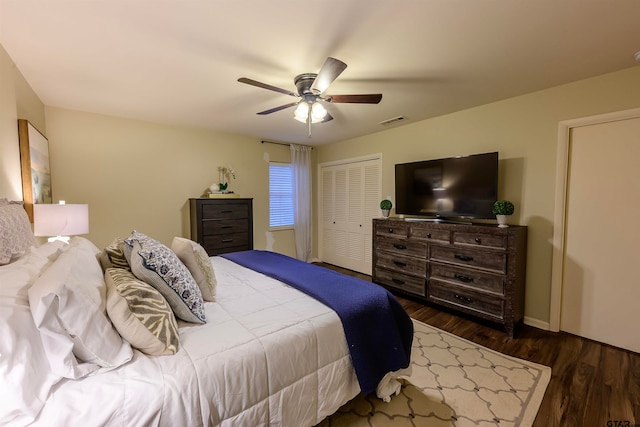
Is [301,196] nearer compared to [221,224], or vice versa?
[221,224]

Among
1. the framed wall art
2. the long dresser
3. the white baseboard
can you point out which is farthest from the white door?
the framed wall art

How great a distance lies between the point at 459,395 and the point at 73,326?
218 centimetres

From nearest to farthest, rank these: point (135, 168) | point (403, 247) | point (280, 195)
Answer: point (403, 247) → point (135, 168) → point (280, 195)

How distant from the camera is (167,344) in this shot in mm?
1098

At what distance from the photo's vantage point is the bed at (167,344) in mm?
867

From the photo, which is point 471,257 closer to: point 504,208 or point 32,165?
point 504,208

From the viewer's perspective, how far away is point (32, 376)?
0.83 meters

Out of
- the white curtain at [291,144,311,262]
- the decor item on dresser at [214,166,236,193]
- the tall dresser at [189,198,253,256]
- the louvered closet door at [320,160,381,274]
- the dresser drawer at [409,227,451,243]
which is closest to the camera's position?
the dresser drawer at [409,227,451,243]

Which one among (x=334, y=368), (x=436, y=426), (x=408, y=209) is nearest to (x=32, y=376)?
(x=334, y=368)

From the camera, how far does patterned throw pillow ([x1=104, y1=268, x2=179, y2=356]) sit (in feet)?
3.50

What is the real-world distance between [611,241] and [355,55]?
8.92 ft

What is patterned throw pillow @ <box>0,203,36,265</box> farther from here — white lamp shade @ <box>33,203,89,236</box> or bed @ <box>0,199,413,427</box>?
white lamp shade @ <box>33,203,89,236</box>

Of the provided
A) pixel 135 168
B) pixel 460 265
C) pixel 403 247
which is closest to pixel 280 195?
pixel 135 168

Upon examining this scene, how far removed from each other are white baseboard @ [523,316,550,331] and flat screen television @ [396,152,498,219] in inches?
44.9
